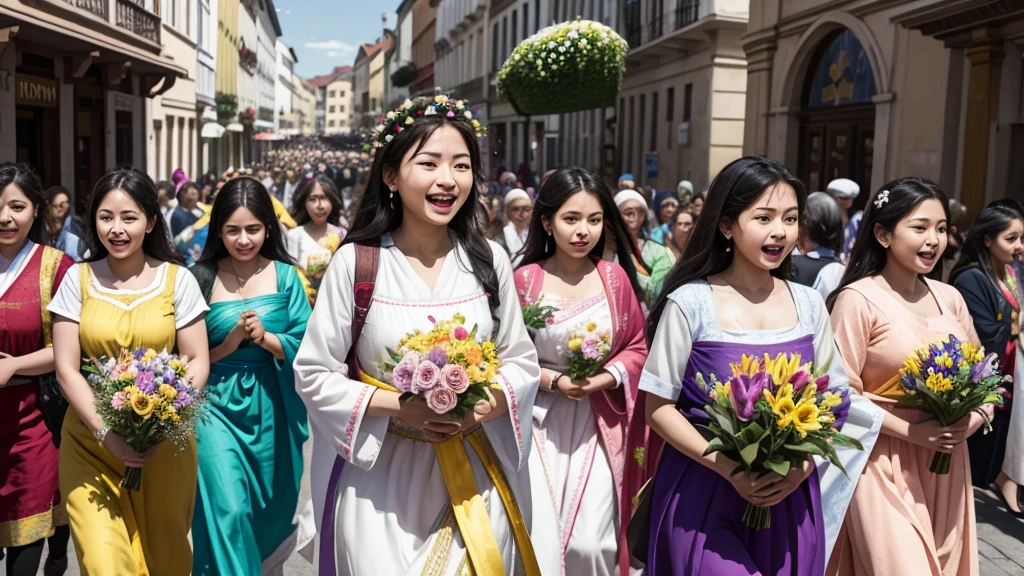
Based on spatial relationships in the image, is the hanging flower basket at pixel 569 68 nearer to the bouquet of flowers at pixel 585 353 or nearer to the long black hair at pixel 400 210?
the bouquet of flowers at pixel 585 353

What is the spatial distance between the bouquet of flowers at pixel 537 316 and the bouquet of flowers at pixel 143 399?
4.77ft

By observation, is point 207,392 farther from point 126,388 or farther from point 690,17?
point 690,17

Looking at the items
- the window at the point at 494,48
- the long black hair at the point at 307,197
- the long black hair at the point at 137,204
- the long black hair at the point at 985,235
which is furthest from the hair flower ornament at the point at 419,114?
the window at the point at 494,48

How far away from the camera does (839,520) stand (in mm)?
3660

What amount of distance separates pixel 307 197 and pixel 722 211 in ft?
17.6

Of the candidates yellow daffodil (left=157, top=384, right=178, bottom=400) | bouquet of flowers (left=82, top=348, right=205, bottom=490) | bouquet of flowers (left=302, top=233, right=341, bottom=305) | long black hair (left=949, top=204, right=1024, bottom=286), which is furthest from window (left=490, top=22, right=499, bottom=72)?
yellow daffodil (left=157, top=384, right=178, bottom=400)

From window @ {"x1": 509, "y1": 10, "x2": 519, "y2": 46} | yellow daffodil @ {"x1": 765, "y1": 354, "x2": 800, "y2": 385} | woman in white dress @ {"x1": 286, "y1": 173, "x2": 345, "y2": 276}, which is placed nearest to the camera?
yellow daffodil @ {"x1": 765, "y1": 354, "x2": 800, "y2": 385}

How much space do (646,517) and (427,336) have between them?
108 centimetres

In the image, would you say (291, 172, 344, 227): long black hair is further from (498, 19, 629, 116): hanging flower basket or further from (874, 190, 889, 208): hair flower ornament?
(498, 19, 629, 116): hanging flower basket

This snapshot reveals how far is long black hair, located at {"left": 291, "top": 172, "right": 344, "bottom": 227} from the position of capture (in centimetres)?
843

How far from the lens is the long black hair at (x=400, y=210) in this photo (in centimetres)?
347

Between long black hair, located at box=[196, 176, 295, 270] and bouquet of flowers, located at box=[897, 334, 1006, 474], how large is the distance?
2943 millimetres

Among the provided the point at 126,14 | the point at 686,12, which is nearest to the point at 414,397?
the point at 686,12

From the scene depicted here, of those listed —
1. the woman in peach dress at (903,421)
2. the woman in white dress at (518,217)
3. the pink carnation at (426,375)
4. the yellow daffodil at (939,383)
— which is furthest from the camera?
the woman in white dress at (518,217)
